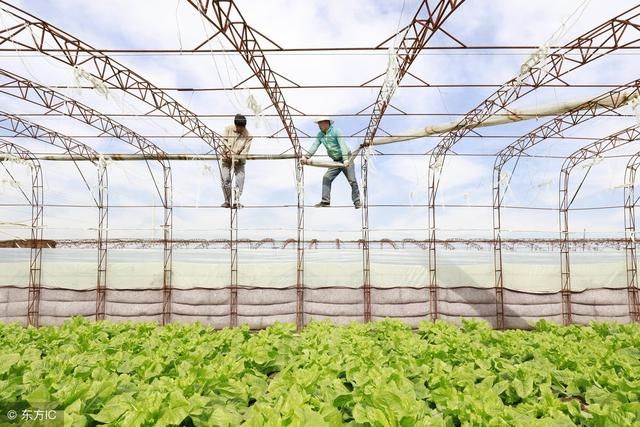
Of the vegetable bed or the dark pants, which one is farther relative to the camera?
the dark pants

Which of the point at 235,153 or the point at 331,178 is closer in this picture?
the point at 235,153

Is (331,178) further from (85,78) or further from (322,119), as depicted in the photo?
(85,78)

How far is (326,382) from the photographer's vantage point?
13.4ft

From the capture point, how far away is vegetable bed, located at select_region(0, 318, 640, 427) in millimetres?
3195

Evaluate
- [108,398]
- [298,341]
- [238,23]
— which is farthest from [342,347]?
[238,23]

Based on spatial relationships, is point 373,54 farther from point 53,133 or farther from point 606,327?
point 53,133

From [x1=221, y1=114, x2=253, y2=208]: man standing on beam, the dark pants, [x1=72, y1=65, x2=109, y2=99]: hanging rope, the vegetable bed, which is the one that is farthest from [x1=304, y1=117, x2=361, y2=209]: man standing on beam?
the vegetable bed

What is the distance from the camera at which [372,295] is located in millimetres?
14195

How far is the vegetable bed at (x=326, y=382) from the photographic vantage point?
3.20m

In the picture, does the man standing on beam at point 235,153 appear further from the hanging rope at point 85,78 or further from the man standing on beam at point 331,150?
the hanging rope at point 85,78

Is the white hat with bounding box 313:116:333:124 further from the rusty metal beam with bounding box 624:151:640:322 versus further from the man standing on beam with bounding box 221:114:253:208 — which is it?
the rusty metal beam with bounding box 624:151:640:322

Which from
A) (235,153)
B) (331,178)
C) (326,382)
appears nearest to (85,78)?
(235,153)

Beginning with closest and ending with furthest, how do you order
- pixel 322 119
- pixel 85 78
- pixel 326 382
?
1. pixel 326 382
2. pixel 85 78
3. pixel 322 119

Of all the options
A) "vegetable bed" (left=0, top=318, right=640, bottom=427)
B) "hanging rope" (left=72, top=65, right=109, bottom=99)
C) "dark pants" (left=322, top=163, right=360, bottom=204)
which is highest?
"hanging rope" (left=72, top=65, right=109, bottom=99)
